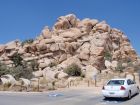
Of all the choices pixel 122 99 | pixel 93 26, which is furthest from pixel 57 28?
pixel 122 99

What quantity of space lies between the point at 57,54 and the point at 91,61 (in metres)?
10.1

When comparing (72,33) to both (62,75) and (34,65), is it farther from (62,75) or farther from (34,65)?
(62,75)

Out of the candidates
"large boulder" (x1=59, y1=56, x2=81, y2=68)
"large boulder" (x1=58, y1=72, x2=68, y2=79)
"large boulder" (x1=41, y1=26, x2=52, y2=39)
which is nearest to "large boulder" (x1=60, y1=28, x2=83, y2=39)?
"large boulder" (x1=41, y1=26, x2=52, y2=39)

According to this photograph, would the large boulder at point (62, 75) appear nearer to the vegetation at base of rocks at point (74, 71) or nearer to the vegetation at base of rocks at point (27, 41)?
the vegetation at base of rocks at point (74, 71)

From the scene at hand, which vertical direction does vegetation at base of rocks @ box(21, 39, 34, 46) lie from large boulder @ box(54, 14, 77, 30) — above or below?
below

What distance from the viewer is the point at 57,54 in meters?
77.3

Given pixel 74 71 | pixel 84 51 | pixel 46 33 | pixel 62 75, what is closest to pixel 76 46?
pixel 84 51

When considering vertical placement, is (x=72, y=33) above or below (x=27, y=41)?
above

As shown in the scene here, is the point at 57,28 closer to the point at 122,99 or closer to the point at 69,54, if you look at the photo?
the point at 69,54

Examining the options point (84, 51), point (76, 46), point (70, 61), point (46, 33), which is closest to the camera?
point (70, 61)

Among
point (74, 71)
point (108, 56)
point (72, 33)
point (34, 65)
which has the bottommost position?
point (74, 71)

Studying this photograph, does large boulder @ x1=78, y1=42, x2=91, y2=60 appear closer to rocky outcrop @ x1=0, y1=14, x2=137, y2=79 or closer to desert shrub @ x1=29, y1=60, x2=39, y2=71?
rocky outcrop @ x1=0, y1=14, x2=137, y2=79

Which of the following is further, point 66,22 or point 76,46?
point 66,22

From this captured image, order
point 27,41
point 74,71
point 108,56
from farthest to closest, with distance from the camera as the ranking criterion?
point 27,41
point 108,56
point 74,71
